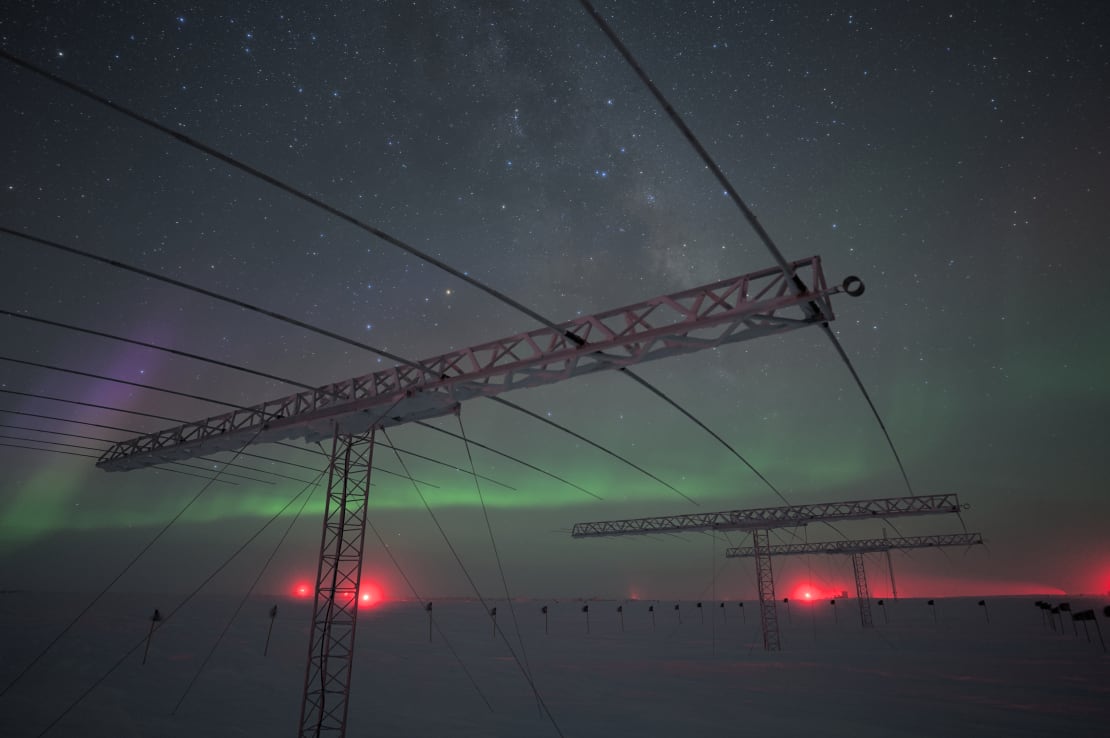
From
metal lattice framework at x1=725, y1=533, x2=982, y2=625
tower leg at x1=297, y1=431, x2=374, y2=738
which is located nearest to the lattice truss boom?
metal lattice framework at x1=725, y1=533, x2=982, y2=625

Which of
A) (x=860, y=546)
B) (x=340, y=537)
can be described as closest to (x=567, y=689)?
(x=340, y=537)

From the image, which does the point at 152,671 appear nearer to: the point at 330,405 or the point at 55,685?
the point at 55,685

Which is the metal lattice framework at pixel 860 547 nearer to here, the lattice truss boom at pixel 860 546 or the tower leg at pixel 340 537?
the lattice truss boom at pixel 860 546

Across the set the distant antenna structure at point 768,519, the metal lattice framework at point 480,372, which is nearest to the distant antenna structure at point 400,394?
the metal lattice framework at point 480,372

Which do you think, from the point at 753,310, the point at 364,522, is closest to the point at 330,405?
the point at 364,522

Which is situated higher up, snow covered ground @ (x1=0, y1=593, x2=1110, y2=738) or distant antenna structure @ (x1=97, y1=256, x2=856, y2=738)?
distant antenna structure @ (x1=97, y1=256, x2=856, y2=738)

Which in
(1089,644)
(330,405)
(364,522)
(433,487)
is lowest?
(1089,644)

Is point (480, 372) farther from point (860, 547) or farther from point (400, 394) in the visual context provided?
point (860, 547)

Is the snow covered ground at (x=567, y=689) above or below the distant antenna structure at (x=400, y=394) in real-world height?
below

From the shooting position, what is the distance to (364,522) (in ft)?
46.9

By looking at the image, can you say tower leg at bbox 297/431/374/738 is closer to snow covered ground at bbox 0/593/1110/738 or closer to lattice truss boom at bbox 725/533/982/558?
snow covered ground at bbox 0/593/1110/738

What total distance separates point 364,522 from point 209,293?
707cm

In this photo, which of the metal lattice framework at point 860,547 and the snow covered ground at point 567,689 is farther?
the metal lattice framework at point 860,547

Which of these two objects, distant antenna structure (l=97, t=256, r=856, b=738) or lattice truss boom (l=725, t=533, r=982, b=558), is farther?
lattice truss boom (l=725, t=533, r=982, b=558)
